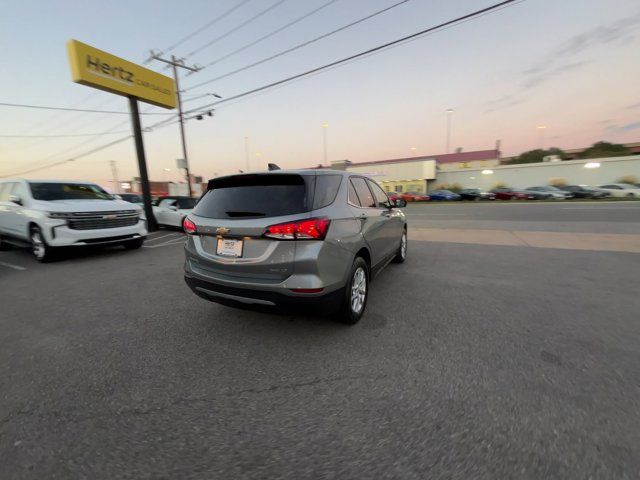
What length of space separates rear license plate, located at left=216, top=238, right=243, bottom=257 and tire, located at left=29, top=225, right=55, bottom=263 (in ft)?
19.4

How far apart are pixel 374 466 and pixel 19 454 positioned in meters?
2.12

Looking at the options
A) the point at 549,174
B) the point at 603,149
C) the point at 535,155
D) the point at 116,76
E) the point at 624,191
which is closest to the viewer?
the point at 116,76

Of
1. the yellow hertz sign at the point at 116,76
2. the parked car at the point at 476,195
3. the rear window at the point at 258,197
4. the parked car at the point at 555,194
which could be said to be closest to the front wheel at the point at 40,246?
the rear window at the point at 258,197

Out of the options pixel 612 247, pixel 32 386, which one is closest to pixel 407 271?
pixel 32 386

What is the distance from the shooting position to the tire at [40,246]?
6427 millimetres

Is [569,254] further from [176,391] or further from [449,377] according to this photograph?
[176,391]

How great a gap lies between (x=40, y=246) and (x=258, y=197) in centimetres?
670

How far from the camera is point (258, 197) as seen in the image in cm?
297

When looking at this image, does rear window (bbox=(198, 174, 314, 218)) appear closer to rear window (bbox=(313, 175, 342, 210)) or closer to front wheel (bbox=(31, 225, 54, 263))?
rear window (bbox=(313, 175, 342, 210))

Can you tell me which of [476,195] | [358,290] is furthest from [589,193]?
[358,290]

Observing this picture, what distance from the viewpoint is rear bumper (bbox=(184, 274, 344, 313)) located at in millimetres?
2719

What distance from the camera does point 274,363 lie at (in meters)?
2.68

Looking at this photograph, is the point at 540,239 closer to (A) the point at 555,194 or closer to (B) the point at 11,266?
(B) the point at 11,266

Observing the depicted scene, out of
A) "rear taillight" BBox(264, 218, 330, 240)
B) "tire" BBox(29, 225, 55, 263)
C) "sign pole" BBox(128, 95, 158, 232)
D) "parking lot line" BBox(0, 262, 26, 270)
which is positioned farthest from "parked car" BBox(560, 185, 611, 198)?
"parking lot line" BBox(0, 262, 26, 270)
